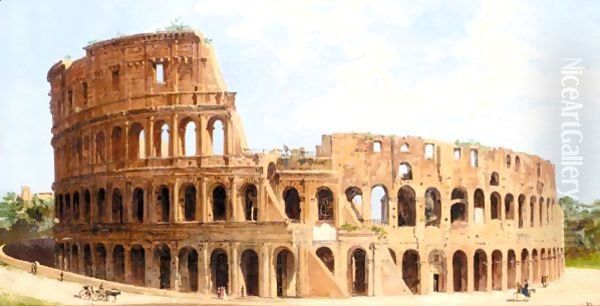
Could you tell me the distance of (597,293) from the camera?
33.4 meters

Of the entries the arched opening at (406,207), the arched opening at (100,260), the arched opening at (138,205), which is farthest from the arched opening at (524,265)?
the arched opening at (100,260)

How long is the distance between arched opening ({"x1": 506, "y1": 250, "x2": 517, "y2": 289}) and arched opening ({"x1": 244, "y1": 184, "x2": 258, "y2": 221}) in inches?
512

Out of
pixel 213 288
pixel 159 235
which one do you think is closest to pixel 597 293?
pixel 213 288

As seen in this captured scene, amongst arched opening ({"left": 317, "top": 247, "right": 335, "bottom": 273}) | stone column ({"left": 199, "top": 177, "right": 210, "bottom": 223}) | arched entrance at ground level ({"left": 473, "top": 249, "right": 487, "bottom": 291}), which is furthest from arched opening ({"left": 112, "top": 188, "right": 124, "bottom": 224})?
arched entrance at ground level ({"left": 473, "top": 249, "right": 487, "bottom": 291})

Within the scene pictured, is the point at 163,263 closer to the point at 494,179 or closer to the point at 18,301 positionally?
the point at 18,301

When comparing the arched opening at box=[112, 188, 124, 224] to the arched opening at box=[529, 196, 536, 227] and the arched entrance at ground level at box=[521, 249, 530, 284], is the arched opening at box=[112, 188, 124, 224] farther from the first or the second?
the arched opening at box=[529, 196, 536, 227]

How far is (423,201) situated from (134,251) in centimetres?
1288

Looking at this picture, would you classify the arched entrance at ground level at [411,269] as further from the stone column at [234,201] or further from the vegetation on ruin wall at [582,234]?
the stone column at [234,201]

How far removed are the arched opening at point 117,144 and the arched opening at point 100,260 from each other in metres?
3.78

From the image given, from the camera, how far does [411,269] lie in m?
41.5

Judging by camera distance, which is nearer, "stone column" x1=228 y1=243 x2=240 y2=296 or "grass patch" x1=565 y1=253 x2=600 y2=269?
"stone column" x1=228 y1=243 x2=240 y2=296

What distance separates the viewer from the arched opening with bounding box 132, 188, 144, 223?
127 ft

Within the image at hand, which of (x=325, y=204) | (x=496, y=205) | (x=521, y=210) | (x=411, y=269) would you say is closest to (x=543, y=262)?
(x=521, y=210)

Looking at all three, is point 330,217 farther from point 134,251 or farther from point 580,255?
point 580,255
